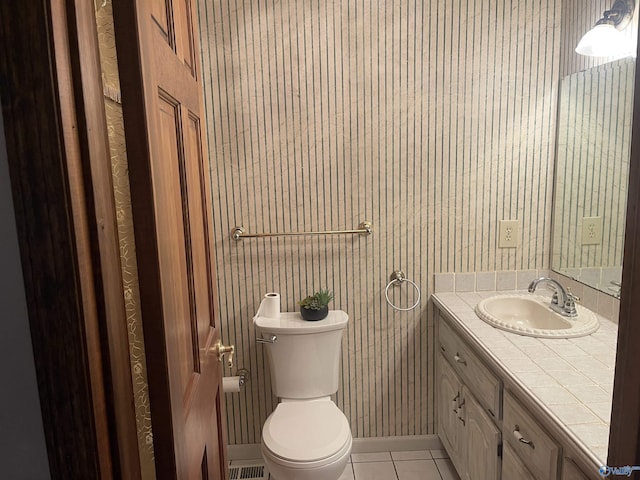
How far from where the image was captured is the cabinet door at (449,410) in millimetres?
2104

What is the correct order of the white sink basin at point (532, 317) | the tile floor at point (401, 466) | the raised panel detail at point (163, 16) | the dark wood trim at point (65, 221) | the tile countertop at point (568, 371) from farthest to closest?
1. the tile floor at point (401, 466)
2. the white sink basin at point (532, 317)
3. the tile countertop at point (568, 371)
4. the raised panel detail at point (163, 16)
5. the dark wood trim at point (65, 221)

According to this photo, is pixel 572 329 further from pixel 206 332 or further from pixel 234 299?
pixel 234 299

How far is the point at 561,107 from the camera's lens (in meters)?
2.26

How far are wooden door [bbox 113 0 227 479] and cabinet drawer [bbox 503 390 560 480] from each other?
2.92 feet

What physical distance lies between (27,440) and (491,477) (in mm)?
1609

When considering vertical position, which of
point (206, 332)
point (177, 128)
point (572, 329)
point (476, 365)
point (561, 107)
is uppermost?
point (561, 107)

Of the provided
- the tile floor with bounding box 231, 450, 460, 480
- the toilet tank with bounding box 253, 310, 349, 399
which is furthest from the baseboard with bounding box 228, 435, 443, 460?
the toilet tank with bounding box 253, 310, 349, 399

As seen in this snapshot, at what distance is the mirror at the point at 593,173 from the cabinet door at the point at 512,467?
0.78 m

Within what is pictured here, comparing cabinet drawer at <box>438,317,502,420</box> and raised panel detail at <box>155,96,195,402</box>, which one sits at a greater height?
raised panel detail at <box>155,96,195,402</box>

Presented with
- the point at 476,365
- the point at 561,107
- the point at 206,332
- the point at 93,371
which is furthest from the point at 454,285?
the point at 93,371

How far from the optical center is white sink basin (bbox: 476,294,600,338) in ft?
5.79

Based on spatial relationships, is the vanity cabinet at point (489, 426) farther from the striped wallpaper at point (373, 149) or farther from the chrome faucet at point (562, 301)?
the chrome faucet at point (562, 301)

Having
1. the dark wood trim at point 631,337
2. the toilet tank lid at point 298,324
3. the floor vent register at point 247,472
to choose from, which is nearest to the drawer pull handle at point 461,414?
the toilet tank lid at point 298,324

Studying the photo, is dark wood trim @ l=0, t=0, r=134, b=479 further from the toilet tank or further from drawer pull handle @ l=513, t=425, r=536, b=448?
the toilet tank
